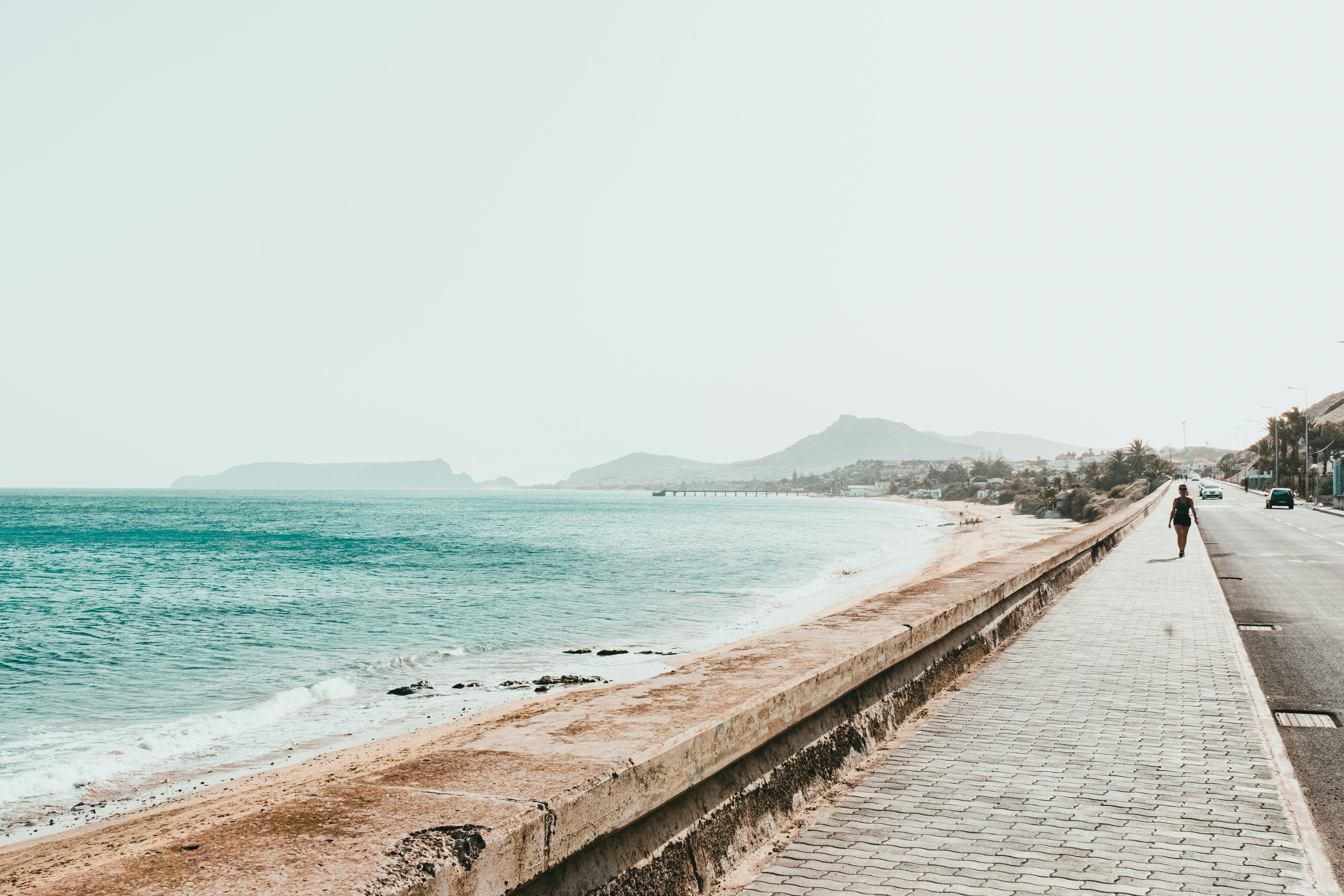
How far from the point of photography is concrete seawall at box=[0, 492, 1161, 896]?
6.86ft

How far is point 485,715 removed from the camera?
12.1 m

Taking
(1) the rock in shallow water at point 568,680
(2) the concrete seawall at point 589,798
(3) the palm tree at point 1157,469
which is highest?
(3) the palm tree at point 1157,469

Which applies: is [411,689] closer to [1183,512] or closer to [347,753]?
[347,753]

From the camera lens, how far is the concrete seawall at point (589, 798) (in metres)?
2.09

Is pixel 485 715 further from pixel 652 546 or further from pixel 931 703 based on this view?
pixel 652 546

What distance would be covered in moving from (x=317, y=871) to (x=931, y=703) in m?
4.51

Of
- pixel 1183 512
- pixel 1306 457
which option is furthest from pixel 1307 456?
pixel 1183 512

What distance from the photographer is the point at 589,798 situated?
2545 millimetres

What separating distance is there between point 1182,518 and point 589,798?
1872cm

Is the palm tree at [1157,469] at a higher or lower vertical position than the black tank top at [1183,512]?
higher

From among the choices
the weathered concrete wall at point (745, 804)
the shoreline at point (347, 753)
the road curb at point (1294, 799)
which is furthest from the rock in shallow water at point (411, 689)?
the road curb at point (1294, 799)

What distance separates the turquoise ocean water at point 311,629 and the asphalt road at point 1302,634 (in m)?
9.49

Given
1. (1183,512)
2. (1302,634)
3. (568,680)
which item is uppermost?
(1183,512)

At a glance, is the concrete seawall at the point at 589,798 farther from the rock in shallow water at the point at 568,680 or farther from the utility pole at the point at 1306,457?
the utility pole at the point at 1306,457
